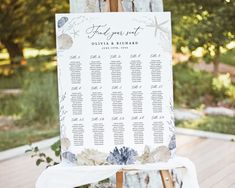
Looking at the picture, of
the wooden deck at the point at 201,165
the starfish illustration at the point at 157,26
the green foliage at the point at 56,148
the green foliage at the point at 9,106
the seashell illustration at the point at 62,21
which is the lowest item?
the wooden deck at the point at 201,165

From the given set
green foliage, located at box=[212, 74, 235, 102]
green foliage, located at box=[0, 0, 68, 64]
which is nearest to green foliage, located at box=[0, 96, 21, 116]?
green foliage, located at box=[0, 0, 68, 64]

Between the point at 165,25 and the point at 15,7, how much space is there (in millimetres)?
4540

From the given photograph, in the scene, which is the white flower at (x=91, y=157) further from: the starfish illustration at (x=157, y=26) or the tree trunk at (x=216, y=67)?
the tree trunk at (x=216, y=67)

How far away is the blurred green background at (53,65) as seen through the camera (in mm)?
3928

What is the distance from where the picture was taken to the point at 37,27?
21.6 feet

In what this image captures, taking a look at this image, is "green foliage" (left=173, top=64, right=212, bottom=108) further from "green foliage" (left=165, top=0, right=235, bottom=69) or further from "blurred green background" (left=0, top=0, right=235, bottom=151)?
"green foliage" (left=165, top=0, right=235, bottom=69)

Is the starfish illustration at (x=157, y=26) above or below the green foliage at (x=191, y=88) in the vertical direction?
above

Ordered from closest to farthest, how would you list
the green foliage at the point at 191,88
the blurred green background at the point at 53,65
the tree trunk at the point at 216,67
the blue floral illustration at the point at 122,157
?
the blue floral illustration at the point at 122,157
the blurred green background at the point at 53,65
the green foliage at the point at 191,88
the tree trunk at the point at 216,67

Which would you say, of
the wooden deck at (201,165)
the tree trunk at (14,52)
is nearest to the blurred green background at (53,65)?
the tree trunk at (14,52)

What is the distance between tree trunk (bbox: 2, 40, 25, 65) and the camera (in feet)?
21.9

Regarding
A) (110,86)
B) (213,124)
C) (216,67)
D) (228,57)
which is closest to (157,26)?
(110,86)

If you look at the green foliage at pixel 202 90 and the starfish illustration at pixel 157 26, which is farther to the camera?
the green foliage at pixel 202 90

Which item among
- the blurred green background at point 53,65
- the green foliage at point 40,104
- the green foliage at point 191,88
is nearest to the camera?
the blurred green background at point 53,65

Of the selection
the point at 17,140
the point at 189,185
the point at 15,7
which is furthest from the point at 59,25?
the point at 15,7
